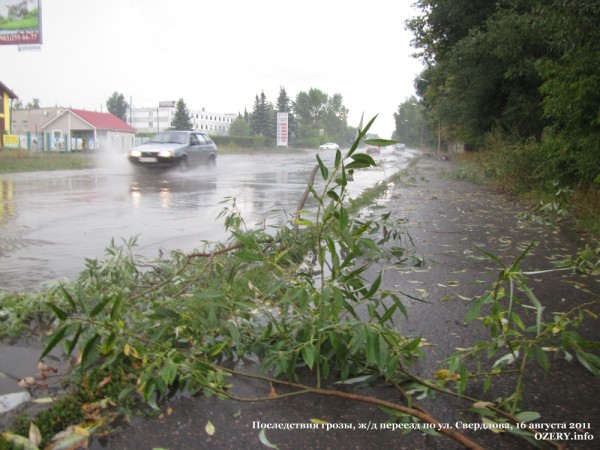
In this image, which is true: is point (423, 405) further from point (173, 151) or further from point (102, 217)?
point (173, 151)

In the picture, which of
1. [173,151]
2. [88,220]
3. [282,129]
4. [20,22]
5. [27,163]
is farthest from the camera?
[282,129]

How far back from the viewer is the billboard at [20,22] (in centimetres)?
1695

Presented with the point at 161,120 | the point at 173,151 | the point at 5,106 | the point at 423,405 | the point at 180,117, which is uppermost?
the point at 161,120

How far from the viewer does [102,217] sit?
27.3ft

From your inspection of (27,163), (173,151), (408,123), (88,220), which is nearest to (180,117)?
(27,163)

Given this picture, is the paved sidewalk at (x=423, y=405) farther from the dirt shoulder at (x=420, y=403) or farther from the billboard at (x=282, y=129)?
the billboard at (x=282, y=129)

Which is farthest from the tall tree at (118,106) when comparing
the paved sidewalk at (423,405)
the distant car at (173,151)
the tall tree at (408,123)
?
the paved sidewalk at (423,405)

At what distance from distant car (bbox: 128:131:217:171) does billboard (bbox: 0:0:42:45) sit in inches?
195

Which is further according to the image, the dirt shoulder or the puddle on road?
the puddle on road

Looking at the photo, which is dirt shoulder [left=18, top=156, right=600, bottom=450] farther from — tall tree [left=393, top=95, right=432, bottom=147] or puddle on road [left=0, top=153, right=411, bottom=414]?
tall tree [left=393, top=95, right=432, bottom=147]

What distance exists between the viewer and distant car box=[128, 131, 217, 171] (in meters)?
19.0

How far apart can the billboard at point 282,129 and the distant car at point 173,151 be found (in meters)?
60.1

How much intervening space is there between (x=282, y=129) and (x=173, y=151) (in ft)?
208

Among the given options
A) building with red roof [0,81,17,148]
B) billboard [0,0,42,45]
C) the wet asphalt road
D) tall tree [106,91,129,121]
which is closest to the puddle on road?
the wet asphalt road
